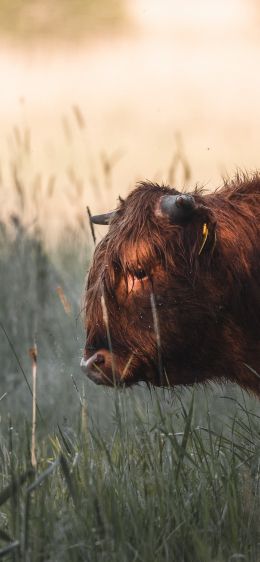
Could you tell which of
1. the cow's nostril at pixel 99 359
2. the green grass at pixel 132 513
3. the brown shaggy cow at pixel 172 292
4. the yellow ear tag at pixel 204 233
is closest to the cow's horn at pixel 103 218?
the brown shaggy cow at pixel 172 292

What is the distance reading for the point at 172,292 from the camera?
4945 millimetres

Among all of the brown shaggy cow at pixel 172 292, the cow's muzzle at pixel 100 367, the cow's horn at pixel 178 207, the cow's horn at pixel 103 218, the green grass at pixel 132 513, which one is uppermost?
the cow's horn at pixel 103 218

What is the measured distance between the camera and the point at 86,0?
18891 mm

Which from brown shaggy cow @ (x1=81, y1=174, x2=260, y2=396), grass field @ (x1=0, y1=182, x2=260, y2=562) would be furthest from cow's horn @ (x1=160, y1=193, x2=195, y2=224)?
grass field @ (x1=0, y1=182, x2=260, y2=562)

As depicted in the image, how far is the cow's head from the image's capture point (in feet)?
16.2

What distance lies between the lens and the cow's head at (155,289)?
493 centimetres

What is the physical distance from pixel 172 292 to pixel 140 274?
14cm

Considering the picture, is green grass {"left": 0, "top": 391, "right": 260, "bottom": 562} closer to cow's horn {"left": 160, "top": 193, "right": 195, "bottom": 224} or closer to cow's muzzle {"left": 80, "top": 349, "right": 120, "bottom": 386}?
cow's muzzle {"left": 80, "top": 349, "right": 120, "bottom": 386}

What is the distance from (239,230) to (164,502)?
4.65 ft

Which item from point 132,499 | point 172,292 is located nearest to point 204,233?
point 172,292

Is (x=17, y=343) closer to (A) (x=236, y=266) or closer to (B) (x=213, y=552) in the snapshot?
(A) (x=236, y=266)

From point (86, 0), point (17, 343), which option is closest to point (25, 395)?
point (17, 343)

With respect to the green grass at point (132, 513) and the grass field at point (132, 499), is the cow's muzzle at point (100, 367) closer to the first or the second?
the grass field at point (132, 499)

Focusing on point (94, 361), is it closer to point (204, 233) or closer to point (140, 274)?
point (140, 274)
